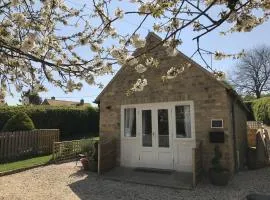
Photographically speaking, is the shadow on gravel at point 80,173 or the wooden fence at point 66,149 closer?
the shadow on gravel at point 80,173

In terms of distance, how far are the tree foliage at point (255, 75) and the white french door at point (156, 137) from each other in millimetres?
42344

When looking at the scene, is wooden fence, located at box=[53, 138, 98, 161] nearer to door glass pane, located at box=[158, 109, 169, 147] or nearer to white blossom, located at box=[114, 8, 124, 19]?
door glass pane, located at box=[158, 109, 169, 147]

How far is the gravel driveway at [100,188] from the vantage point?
311 inches

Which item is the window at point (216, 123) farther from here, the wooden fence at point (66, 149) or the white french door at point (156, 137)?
the wooden fence at point (66, 149)

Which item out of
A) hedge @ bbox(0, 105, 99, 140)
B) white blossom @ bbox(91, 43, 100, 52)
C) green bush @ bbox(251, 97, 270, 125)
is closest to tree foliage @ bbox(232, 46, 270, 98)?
green bush @ bbox(251, 97, 270, 125)

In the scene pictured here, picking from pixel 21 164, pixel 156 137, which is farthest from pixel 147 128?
pixel 21 164

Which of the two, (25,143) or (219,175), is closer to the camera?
(219,175)

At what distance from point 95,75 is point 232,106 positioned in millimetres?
7281

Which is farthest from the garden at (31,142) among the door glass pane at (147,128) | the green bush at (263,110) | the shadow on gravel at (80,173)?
the green bush at (263,110)

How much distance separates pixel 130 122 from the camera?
1162 centimetres

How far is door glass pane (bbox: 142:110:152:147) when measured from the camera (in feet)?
36.1

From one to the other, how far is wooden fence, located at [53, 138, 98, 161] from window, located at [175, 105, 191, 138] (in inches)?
176

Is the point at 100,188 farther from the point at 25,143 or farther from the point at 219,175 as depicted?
the point at 25,143

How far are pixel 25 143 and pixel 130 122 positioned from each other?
Answer: 630 cm
